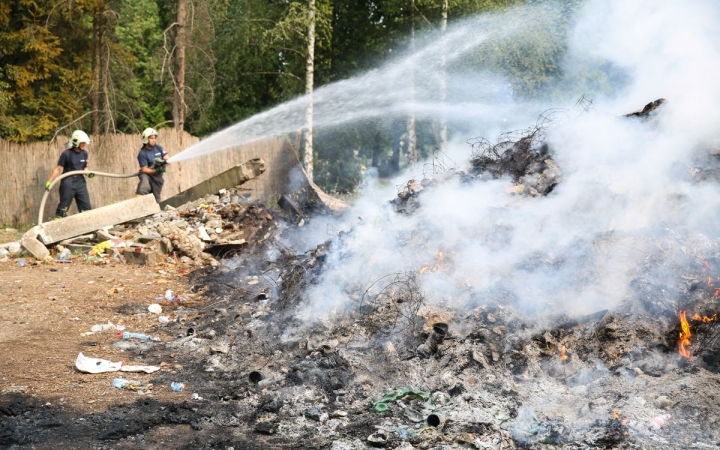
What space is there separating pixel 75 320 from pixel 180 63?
10.2 m

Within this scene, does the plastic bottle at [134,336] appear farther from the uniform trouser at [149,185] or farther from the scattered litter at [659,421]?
the uniform trouser at [149,185]

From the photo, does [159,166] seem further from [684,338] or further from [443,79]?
[684,338]

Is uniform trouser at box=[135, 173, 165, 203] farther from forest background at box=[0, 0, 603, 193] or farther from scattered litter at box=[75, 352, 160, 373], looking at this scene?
scattered litter at box=[75, 352, 160, 373]

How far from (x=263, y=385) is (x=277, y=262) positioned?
169 inches

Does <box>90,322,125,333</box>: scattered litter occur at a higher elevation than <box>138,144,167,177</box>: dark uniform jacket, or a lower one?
lower

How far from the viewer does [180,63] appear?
15.7 metres

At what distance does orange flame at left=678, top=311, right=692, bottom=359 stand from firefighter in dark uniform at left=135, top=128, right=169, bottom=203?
9.69 metres

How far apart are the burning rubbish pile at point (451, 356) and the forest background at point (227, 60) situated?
10841 mm

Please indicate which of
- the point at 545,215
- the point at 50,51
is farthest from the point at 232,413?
the point at 50,51

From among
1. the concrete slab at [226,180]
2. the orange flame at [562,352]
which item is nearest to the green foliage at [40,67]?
the concrete slab at [226,180]

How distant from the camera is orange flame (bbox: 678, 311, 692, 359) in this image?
471cm

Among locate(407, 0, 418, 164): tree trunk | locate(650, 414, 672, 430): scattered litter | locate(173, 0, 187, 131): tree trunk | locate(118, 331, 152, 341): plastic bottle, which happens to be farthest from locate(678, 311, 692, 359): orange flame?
locate(407, 0, 418, 164): tree trunk

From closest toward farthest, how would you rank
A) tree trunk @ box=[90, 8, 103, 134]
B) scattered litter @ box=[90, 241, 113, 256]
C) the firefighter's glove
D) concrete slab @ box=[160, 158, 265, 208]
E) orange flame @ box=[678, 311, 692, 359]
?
1. orange flame @ box=[678, 311, 692, 359]
2. scattered litter @ box=[90, 241, 113, 256]
3. concrete slab @ box=[160, 158, 265, 208]
4. the firefighter's glove
5. tree trunk @ box=[90, 8, 103, 134]

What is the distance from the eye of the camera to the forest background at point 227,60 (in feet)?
54.7
